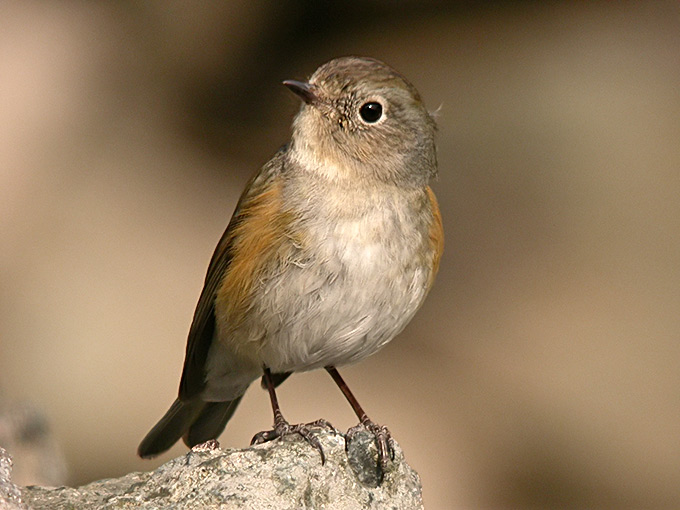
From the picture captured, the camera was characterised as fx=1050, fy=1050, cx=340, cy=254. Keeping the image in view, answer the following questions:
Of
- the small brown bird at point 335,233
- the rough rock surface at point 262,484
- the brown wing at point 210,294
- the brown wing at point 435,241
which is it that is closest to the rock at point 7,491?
the rough rock surface at point 262,484

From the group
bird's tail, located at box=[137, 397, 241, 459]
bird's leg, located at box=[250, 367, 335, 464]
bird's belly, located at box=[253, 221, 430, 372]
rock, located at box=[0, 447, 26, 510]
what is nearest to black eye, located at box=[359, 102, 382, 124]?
bird's belly, located at box=[253, 221, 430, 372]

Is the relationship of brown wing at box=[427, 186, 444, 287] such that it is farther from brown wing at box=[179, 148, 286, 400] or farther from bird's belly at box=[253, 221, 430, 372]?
brown wing at box=[179, 148, 286, 400]

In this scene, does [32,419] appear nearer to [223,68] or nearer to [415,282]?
[415,282]

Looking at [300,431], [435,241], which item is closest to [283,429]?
[300,431]

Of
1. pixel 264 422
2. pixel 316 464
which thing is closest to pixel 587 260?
pixel 264 422

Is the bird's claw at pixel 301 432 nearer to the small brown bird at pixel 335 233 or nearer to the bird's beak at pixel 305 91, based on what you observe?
the small brown bird at pixel 335 233

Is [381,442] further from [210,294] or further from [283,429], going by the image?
[210,294]
